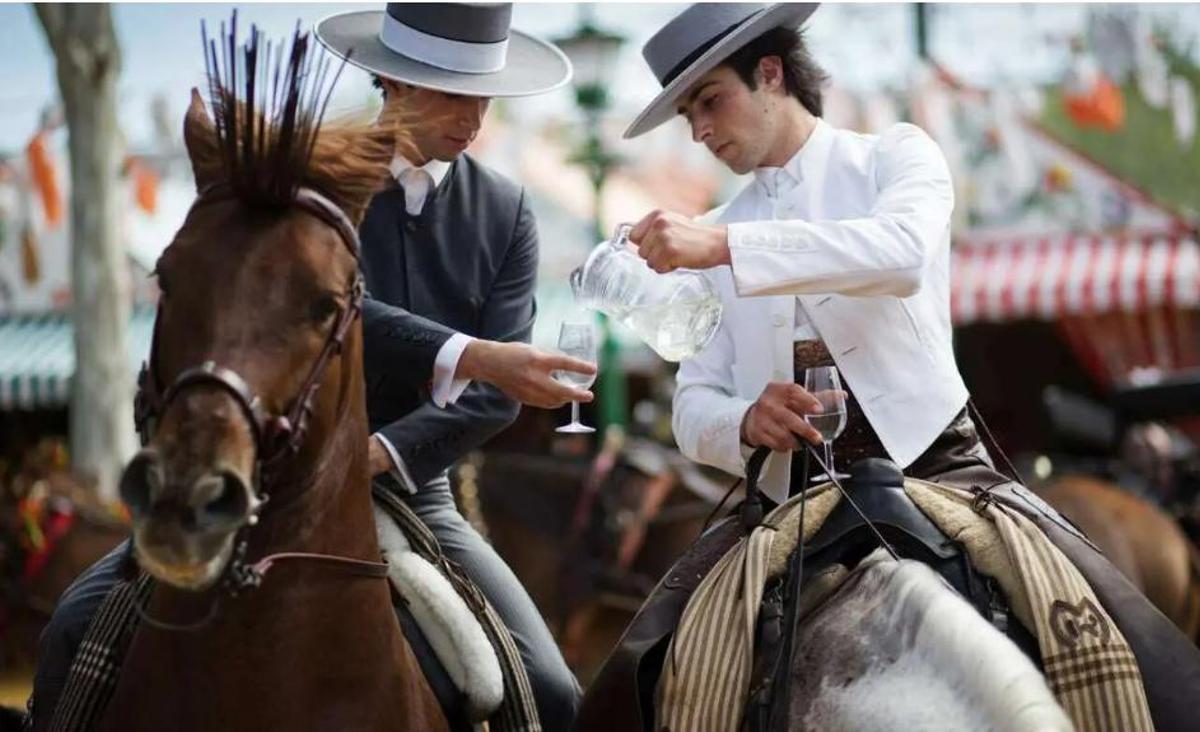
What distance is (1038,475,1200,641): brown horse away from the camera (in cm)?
1032

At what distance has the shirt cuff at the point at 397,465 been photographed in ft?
14.7

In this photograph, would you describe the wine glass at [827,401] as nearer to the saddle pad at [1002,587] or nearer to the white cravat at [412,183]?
the saddle pad at [1002,587]

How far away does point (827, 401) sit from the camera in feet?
13.4

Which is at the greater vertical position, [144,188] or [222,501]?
[222,501]

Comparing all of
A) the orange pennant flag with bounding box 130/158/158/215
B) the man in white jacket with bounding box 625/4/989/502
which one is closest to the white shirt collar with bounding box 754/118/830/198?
the man in white jacket with bounding box 625/4/989/502

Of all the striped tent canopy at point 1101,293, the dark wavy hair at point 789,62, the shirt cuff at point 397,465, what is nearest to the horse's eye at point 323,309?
the shirt cuff at point 397,465

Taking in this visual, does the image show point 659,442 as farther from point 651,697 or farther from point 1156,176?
point 1156,176

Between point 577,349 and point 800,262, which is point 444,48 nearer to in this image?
point 577,349

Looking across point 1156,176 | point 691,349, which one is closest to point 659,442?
point 691,349

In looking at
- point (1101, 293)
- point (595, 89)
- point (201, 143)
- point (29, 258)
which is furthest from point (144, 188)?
point (201, 143)

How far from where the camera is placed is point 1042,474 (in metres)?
12.0

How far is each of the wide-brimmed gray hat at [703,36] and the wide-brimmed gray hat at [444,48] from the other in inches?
13.1

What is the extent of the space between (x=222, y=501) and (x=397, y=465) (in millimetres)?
1373

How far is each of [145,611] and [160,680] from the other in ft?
0.60
